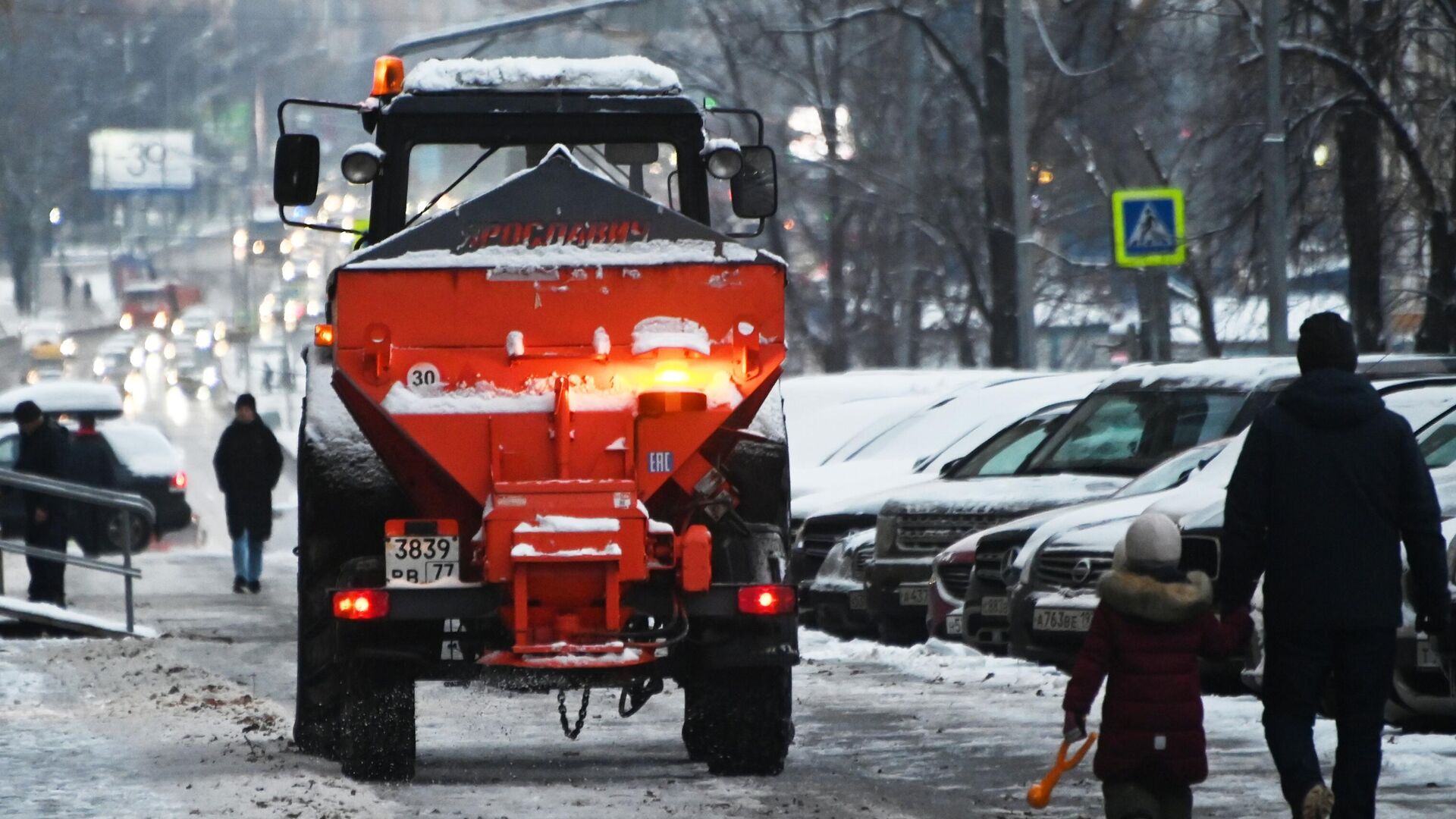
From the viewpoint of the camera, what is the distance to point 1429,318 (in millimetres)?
23031

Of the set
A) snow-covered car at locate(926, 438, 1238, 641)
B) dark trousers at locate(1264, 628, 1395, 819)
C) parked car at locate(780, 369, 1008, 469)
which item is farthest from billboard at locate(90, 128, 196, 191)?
dark trousers at locate(1264, 628, 1395, 819)

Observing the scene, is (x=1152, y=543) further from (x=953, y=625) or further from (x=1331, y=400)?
(x=953, y=625)

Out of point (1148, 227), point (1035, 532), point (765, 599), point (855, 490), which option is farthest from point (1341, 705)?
point (1148, 227)

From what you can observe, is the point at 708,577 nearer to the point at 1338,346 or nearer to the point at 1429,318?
the point at 1338,346

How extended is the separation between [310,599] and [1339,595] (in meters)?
4.28

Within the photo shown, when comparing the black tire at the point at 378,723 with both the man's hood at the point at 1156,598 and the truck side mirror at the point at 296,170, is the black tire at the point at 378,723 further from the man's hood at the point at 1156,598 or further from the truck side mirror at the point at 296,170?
the man's hood at the point at 1156,598

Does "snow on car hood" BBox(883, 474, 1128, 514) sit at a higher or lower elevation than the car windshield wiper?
lower

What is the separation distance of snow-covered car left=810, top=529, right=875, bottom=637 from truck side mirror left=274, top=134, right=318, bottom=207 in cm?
626

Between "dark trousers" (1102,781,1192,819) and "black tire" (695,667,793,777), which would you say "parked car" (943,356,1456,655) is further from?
"dark trousers" (1102,781,1192,819)

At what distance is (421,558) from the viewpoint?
8.96m

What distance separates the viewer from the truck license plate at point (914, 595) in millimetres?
14875

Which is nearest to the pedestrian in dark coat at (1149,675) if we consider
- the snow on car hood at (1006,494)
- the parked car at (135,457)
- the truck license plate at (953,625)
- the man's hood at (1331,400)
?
the man's hood at (1331,400)

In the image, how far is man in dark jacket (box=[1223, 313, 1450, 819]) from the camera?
723cm

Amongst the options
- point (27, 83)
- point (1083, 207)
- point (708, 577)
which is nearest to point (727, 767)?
point (708, 577)
